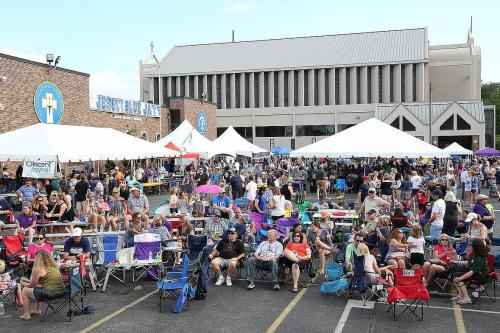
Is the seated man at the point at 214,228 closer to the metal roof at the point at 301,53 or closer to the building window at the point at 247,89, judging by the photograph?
the metal roof at the point at 301,53

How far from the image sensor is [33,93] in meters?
24.7

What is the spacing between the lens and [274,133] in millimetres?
69125

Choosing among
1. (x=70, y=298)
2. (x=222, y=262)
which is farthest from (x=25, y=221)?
(x=222, y=262)

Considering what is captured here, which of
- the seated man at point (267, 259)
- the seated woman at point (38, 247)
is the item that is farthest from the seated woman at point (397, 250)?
the seated woman at point (38, 247)

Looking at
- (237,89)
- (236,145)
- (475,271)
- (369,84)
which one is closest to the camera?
(475,271)

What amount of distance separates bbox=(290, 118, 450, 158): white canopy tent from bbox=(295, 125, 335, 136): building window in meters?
49.2

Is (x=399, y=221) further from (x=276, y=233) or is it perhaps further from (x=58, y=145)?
(x=58, y=145)

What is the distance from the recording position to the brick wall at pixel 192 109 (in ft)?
137

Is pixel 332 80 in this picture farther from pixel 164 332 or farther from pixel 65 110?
pixel 164 332

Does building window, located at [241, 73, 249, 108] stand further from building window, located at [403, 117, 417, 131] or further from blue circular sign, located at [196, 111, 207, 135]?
blue circular sign, located at [196, 111, 207, 135]

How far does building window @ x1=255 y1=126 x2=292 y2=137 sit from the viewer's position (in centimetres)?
6844

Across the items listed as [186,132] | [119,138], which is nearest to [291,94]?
[186,132]

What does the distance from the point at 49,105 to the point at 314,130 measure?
150 feet

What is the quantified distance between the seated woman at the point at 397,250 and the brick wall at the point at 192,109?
33686 millimetres
